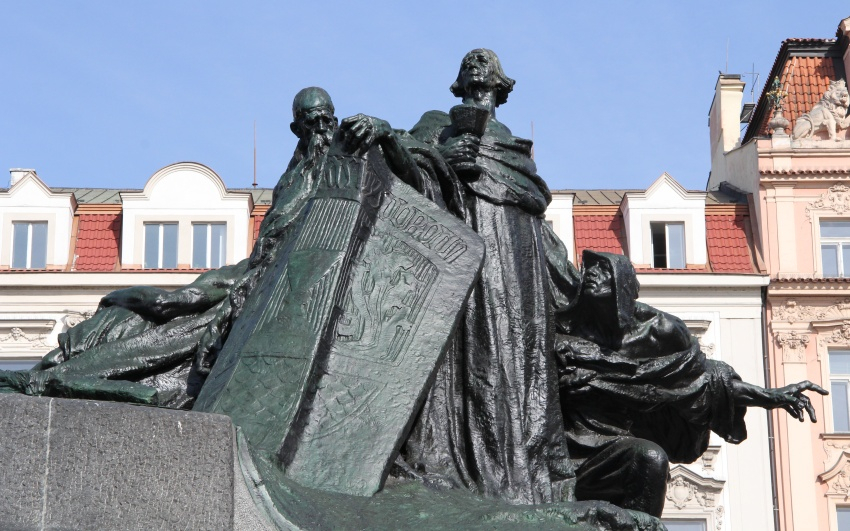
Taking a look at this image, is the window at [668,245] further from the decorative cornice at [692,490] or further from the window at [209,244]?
the window at [209,244]

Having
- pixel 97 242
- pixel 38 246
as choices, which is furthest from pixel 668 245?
pixel 38 246

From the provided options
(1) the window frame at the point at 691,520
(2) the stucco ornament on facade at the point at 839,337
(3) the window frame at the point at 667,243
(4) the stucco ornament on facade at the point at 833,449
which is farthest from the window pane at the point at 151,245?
(4) the stucco ornament on facade at the point at 833,449

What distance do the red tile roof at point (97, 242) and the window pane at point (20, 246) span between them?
2.80ft

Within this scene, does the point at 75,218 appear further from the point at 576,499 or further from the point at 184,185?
the point at 576,499

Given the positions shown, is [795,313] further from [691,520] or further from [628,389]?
[628,389]

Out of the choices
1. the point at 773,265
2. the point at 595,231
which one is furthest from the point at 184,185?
the point at 773,265

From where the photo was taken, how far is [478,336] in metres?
8.73

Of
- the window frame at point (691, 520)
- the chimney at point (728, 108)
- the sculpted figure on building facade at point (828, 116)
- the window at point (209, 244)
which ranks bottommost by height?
the window frame at point (691, 520)

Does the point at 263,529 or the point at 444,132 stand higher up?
the point at 444,132

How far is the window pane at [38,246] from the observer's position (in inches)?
1212

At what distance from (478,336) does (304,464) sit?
1578 millimetres

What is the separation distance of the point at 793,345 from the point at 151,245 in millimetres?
10133

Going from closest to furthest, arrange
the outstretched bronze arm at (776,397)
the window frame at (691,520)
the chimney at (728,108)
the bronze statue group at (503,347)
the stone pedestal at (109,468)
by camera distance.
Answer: the stone pedestal at (109,468)
the bronze statue group at (503,347)
the outstretched bronze arm at (776,397)
the window frame at (691,520)
the chimney at (728,108)

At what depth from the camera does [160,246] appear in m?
30.9
